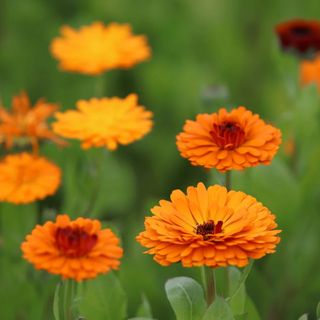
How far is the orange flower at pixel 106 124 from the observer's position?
1219mm

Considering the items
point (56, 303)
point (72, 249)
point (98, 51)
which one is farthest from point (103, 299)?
point (98, 51)

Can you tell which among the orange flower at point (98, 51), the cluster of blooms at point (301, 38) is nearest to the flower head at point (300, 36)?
the cluster of blooms at point (301, 38)

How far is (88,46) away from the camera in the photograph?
1683 millimetres

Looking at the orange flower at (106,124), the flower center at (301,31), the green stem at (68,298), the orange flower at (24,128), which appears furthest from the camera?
the flower center at (301,31)

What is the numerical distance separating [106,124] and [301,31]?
0.48 m

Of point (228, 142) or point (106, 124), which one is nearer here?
point (228, 142)

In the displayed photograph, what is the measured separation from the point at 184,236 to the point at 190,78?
135 cm

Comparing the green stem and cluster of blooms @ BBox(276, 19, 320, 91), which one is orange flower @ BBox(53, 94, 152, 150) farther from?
cluster of blooms @ BBox(276, 19, 320, 91)

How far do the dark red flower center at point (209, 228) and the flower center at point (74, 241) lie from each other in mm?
113

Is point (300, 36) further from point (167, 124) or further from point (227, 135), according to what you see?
point (167, 124)

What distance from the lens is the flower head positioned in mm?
1520

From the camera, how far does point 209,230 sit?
0.93 meters

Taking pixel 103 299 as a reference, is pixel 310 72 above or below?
above

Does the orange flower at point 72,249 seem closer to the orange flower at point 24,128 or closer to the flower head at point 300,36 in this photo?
the orange flower at point 24,128
